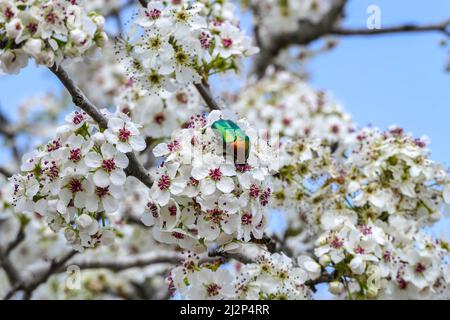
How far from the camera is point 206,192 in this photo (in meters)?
2.71

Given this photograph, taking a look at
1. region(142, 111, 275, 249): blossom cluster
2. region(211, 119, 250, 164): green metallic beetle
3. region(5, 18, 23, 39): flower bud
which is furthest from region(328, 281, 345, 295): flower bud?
region(5, 18, 23, 39): flower bud

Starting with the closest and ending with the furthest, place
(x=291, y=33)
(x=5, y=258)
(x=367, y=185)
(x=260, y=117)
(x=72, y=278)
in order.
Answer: (x=72, y=278), (x=367, y=185), (x=5, y=258), (x=260, y=117), (x=291, y=33)

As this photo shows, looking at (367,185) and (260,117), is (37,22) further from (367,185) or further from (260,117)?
(260,117)

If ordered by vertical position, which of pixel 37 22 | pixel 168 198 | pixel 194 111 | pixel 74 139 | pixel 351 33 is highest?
pixel 37 22

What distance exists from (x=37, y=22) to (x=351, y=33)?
5088 mm

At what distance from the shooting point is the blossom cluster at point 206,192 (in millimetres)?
2768

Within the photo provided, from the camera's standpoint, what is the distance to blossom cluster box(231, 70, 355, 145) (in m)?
6.02

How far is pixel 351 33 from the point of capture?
729 cm

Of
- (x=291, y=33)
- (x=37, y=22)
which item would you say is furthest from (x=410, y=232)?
(x=291, y=33)

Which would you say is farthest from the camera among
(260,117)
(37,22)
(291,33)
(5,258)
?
(291,33)

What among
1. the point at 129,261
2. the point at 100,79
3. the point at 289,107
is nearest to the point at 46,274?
the point at 129,261

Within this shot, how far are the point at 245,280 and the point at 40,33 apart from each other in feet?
5.14

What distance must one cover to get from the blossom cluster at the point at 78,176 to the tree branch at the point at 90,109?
4 centimetres

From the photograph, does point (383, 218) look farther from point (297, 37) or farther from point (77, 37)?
point (297, 37)
